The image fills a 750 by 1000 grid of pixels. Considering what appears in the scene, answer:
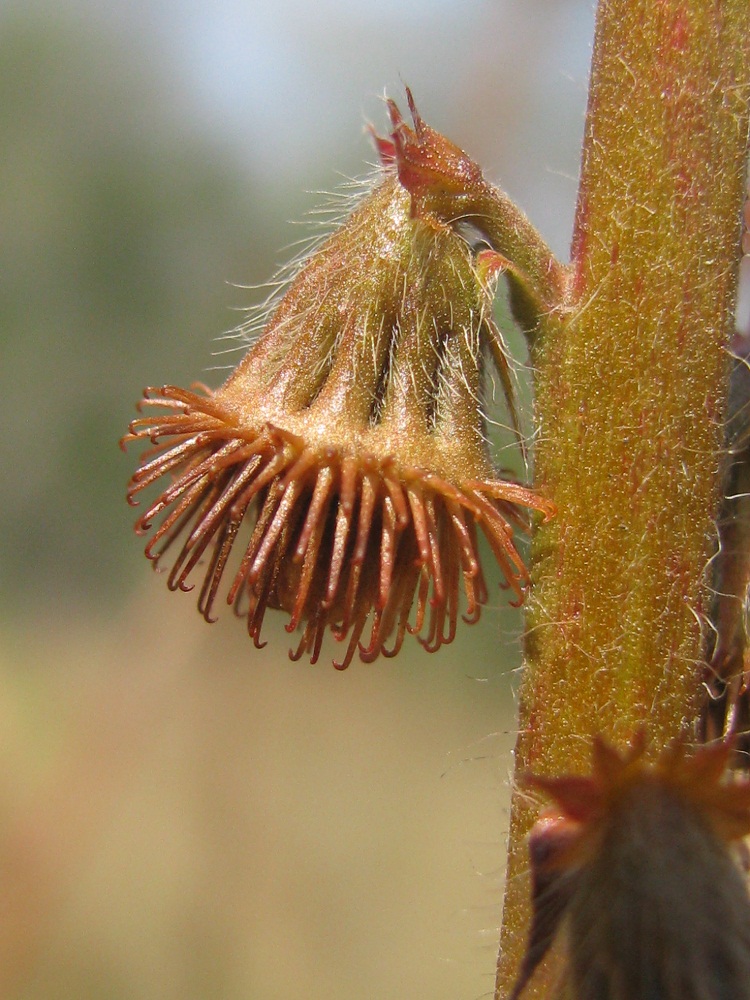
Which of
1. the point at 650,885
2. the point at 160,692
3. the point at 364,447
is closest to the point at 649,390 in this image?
the point at 364,447

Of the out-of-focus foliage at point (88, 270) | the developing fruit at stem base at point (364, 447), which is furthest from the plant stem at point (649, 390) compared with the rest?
the out-of-focus foliage at point (88, 270)

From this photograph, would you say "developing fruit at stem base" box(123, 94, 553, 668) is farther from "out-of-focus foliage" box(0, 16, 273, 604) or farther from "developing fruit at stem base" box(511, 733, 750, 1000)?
"out-of-focus foliage" box(0, 16, 273, 604)

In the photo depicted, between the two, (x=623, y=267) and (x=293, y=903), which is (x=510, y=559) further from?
(x=293, y=903)

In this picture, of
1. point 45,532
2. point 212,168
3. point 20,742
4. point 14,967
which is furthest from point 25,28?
point 14,967

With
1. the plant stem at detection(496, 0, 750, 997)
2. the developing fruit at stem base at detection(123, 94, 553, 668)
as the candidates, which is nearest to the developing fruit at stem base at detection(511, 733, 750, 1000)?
the plant stem at detection(496, 0, 750, 997)

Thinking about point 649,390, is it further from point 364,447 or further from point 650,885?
point 650,885
